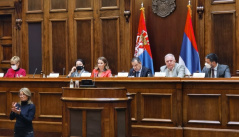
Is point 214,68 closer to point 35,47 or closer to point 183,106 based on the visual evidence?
point 183,106

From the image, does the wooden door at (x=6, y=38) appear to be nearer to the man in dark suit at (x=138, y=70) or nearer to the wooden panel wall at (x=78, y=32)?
the wooden panel wall at (x=78, y=32)

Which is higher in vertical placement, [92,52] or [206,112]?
[92,52]

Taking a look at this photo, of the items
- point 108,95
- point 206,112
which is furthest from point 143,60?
point 108,95

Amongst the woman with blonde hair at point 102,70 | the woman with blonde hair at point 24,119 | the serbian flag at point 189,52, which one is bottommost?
the woman with blonde hair at point 24,119

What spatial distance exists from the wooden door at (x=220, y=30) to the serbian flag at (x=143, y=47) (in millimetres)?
1093

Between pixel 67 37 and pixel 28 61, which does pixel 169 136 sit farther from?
pixel 28 61

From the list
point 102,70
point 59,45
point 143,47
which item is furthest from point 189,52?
point 59,45

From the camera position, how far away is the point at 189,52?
823 centimetres

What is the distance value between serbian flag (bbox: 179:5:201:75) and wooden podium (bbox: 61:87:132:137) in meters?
3.02

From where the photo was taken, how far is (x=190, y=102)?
6473 mm

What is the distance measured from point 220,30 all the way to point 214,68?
1.51m

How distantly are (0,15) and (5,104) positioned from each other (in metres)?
3.69

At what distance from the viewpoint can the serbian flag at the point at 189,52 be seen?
816 cm

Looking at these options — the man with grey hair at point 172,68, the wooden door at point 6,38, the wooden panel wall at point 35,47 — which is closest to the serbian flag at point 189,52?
the man with grey hair at point 172,68
